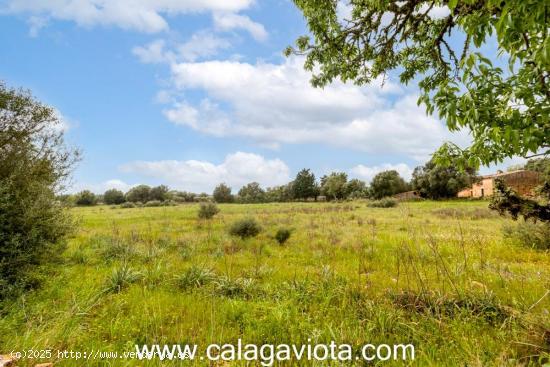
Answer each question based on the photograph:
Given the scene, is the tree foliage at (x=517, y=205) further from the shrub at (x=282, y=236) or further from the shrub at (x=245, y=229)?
the shrub at (x=245, y=229)

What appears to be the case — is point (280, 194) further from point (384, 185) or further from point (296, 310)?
point (296, 310)

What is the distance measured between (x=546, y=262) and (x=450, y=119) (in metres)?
7.68

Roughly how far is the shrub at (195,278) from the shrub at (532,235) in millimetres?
10550

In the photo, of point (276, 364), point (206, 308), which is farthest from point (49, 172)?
point (276, 364)

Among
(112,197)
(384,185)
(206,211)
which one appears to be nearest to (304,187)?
(384,185)

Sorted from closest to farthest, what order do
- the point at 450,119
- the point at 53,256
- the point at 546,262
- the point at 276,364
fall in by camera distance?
the point at 276,364, the point at 450,119, the point at 53,256, the point at 546,262

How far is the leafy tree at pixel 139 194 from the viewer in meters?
78.6

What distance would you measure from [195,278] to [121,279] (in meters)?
1.57

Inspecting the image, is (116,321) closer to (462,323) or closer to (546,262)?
(462,323)

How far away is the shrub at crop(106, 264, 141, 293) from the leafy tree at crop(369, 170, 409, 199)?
63299 millimetres

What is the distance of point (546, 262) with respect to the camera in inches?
339

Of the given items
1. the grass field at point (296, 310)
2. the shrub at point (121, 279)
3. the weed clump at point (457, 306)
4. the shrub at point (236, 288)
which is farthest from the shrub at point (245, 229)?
the weed clump at point (457, 306)

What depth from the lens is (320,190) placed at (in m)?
89.4

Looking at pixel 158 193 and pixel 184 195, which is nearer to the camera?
pixel 158 193
